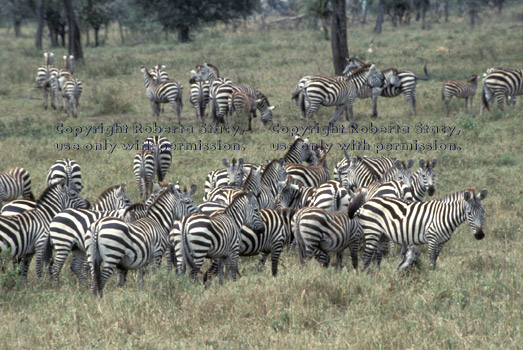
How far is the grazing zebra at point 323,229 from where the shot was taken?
8242mm

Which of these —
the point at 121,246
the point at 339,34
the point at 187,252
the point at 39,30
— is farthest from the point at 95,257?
the point at 39,30

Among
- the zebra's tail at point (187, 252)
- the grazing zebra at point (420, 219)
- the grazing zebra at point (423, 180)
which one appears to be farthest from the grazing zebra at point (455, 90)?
the zebra's tail at point (187, 252)

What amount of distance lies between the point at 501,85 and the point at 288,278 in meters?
13.6

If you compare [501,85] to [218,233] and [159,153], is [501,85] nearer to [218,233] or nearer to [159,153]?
[159,153]

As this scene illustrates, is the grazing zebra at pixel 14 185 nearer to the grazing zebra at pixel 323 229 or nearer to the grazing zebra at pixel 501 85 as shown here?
the grazing zebra at pixel 323 229

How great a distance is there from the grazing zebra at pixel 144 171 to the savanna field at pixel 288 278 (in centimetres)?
25

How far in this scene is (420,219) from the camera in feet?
27.5

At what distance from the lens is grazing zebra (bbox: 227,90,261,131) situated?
17250 millimetres

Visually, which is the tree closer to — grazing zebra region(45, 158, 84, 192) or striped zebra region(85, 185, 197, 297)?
Answer: grazing zebra region(45, 158, 84, 192)

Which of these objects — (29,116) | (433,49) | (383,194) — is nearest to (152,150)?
(383,194)

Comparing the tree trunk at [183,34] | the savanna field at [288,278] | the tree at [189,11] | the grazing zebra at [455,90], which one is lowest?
the savanna field at [288,278]

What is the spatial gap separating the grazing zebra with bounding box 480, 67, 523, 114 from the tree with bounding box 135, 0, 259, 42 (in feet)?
99.7

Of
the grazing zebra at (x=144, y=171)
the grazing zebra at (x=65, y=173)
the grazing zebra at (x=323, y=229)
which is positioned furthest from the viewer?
the grazing zebra at (x=144, y=171)

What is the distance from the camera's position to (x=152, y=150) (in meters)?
13.1
